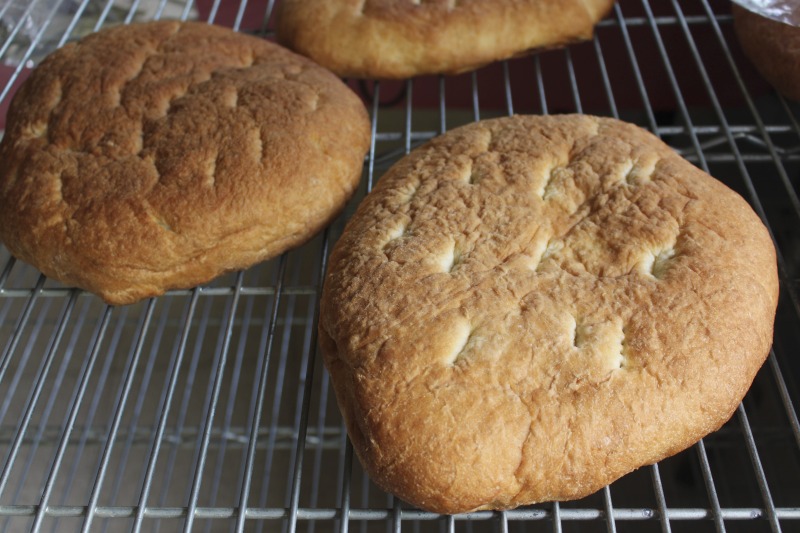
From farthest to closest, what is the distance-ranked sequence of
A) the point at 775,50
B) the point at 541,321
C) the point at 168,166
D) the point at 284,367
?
1. the point at 284,367
2. the point at 775,50
3. the point at 168,166
4. the point at 541,321

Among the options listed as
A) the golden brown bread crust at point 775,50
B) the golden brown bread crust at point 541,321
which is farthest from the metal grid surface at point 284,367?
the golden brown bread crust at point 541,321

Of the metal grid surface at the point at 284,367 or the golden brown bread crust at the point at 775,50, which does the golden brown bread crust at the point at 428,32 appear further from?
the golden brown bread crust at the point at 775,50

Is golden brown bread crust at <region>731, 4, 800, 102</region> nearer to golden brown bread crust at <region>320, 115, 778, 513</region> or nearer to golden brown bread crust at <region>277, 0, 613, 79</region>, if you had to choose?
golden brown bread crust at <region>277, 0, 613, 79</region>

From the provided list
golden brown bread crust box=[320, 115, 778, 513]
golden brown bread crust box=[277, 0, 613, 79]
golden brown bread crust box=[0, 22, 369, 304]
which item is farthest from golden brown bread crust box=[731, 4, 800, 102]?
golden brown bread crust box=[0, 22, 369, 304]

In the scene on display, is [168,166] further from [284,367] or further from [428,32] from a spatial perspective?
[284,367]

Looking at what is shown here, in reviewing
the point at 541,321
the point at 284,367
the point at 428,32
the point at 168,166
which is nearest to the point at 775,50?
the point at 428,32

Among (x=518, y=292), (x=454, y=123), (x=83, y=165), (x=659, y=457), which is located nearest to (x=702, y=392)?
(x=659, y=457)

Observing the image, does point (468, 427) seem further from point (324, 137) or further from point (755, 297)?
point (324, 137)
